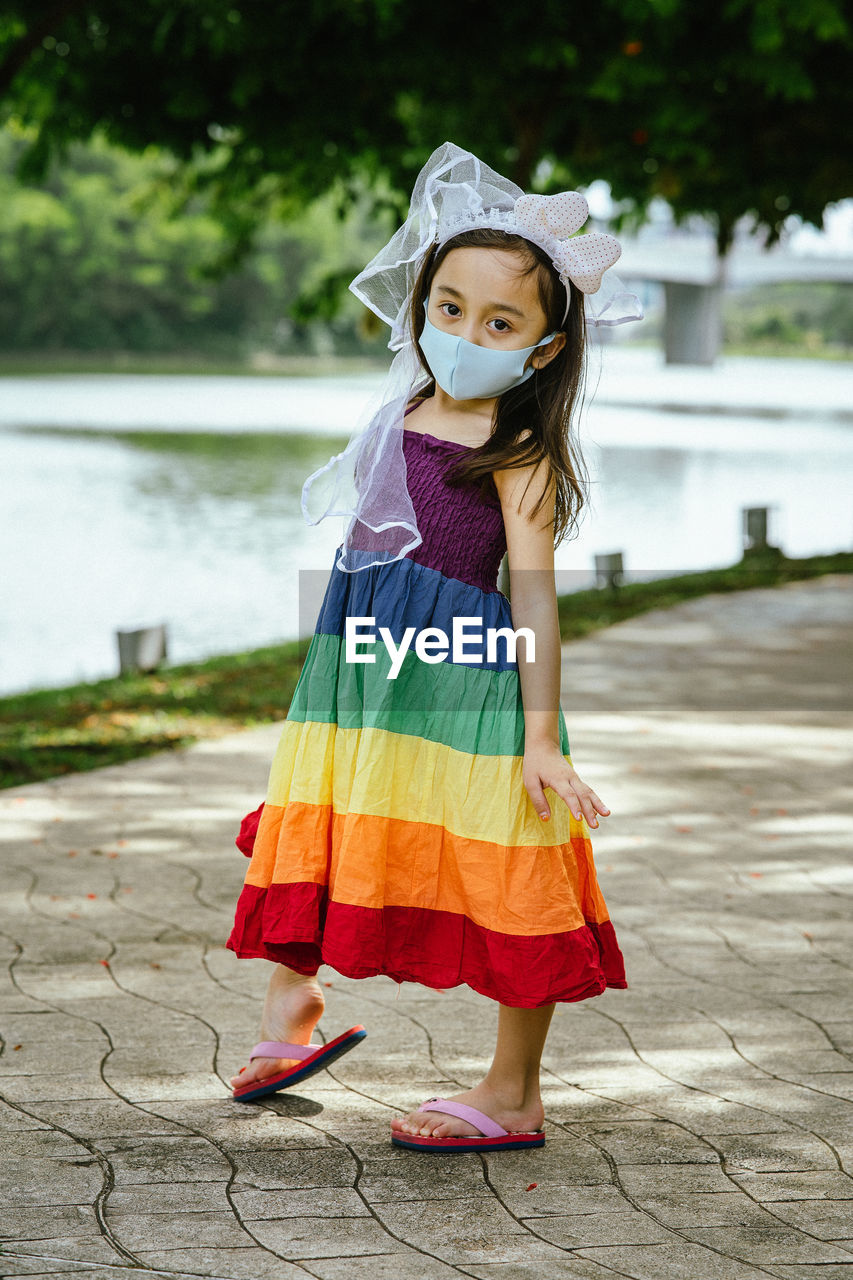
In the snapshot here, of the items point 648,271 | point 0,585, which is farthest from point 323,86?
point 648,271

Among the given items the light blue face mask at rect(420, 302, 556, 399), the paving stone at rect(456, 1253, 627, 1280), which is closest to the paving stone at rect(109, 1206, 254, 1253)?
the paving stone at rect(456, 1253, 627, 1280)

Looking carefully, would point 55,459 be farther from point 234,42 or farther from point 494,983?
point 494,983

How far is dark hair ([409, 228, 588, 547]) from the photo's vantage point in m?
2.60

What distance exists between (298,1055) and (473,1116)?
A: 38cm

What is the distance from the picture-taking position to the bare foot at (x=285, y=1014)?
283 cm

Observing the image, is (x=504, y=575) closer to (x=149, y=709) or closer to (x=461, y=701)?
(x=461, y=701)

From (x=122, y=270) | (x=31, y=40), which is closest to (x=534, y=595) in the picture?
(x=31, y=40)

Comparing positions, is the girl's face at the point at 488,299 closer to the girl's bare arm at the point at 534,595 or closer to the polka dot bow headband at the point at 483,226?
the polka dot bow headband at the point at 483,226

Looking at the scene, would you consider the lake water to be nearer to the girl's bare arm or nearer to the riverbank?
the girl's bare arm

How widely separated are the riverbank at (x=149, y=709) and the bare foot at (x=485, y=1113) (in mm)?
3276

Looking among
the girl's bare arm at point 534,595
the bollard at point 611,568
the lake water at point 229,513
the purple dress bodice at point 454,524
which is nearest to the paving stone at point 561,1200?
the girl's bare arm at point 534,595

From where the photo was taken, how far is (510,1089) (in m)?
2.70

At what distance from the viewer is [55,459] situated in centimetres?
3012

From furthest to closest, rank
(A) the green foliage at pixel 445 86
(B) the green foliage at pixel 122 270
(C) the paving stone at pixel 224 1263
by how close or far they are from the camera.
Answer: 1. (B) the green foliage at pixel 122 270
2. (A) the green foliage at pixel 445 86
3. (C) the paving stone at pixel 224 1263
